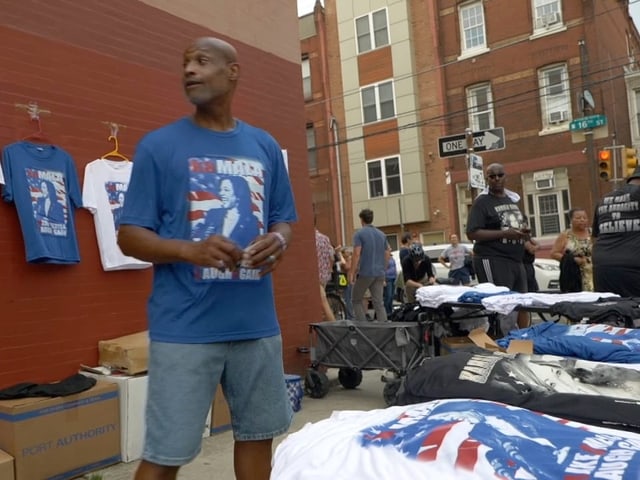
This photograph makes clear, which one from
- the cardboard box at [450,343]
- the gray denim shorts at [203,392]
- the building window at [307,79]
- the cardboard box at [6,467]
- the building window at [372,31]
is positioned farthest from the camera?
the building window at [307,79]

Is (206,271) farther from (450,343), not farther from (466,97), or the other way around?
(466,97)

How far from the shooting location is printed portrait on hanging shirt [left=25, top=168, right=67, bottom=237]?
163 inches

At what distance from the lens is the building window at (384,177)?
2461cm

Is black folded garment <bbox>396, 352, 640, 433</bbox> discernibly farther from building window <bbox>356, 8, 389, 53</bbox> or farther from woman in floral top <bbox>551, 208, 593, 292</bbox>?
building window <bbox>356, 8, 389, 53</bbox>

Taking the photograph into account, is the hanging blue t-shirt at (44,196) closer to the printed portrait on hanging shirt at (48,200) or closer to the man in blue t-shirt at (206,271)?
the printed portrait on hanging shirt at (48,200)

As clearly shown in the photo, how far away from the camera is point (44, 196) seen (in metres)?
4.23

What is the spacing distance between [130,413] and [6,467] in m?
0.84

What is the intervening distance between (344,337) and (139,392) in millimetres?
1948

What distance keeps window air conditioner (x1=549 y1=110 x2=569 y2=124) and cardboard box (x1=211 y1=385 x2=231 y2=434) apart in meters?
19.1

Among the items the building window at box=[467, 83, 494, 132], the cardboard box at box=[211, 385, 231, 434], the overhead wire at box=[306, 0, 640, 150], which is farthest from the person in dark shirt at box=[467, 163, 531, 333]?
the building window at box=[467, 83, 494, 132]

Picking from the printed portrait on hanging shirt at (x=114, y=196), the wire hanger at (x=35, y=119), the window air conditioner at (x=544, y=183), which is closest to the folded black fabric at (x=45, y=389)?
the printed portrait on hanging shirt at (x=114, y=196)

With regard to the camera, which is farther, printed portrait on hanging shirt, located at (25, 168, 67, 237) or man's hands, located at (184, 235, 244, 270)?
printed portrait on hanging shirt, located at (25, 168, 67, 237)

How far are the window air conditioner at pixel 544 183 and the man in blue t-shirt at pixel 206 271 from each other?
66.6ft

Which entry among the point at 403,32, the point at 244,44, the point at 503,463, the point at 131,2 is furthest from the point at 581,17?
the point at 503,463
